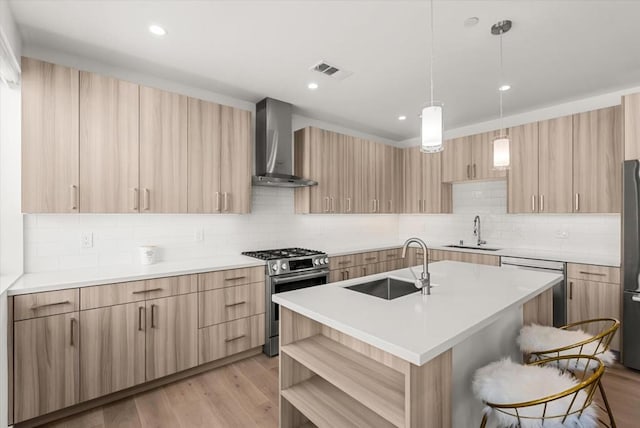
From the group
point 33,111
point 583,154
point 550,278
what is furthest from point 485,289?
point 33,111

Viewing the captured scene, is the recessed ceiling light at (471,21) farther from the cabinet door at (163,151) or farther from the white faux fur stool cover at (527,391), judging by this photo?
the cabinet door at (163,151)

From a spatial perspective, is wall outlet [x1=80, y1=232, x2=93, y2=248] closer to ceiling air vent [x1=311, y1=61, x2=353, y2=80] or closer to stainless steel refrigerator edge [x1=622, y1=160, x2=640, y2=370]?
ceiling air vent [x1=311, y1=61, x2=353, y2=80]

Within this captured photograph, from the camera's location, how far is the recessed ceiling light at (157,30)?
2.09m

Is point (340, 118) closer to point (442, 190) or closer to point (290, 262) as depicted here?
point (442, 190)

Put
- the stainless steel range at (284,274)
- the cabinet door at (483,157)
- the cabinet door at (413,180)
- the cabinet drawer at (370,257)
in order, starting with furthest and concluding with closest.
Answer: the cabinet door at (413,180), the cabinet drawer at (370,257), the cabinet door at (483,157), the stainless steel range at (284,274)

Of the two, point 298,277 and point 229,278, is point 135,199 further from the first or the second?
point 298,277

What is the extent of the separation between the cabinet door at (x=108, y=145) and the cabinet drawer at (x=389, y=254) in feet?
10.1

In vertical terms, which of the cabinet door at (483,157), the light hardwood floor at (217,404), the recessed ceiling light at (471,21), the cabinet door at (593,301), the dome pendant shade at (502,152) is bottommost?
the light hardwood floor at (217,404)

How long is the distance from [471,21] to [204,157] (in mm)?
2417

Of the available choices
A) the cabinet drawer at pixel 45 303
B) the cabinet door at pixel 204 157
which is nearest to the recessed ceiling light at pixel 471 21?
the cabinet door at pixel 204 157

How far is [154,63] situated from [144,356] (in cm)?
241

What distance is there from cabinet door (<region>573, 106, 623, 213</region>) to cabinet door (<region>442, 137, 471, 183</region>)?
3.82ft

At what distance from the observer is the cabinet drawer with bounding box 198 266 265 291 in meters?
2.69

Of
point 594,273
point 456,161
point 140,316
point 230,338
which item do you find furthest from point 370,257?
point 140,316
